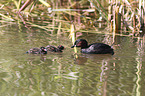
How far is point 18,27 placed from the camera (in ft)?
23.8

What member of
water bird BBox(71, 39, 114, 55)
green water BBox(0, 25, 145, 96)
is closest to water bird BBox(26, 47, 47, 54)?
green water BBox(0, 25, 145, 96)

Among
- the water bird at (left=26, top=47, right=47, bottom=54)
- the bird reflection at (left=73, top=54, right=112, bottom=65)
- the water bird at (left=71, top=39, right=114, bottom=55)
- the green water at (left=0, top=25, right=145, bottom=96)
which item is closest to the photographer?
the green water at (left=0, top=25, right=145, bottom=96)

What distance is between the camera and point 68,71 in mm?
3672

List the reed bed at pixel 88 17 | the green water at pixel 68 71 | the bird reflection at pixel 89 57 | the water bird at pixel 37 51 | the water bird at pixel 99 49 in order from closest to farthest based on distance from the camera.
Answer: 1. the green water at pixel 68 71
2. the bird reflection at pixel 89 57
3. the water bird at pixel 37 51
4. the water bird at pixel 99 49
5. the reed bed at pixel 88 17

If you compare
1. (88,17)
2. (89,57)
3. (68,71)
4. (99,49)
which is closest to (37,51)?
(89,57)

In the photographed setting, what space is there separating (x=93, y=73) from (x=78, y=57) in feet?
3.73

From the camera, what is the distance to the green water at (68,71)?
114 inches

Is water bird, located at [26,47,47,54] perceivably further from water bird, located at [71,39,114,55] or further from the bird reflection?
water bird, located at [71,39,114,55]

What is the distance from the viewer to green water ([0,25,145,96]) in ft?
9.54

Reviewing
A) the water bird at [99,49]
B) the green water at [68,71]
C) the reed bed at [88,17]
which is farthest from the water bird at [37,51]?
the reed bed at [88,17]

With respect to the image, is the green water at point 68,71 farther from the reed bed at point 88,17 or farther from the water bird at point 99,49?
the reed bed at point 88,17

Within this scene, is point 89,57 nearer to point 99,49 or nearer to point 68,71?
point 99,49

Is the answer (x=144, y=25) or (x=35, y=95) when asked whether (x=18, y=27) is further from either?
(x=35, y=95)

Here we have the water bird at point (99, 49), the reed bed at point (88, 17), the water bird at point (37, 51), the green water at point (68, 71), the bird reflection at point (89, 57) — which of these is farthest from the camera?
the reed bed at point (88, 17)
